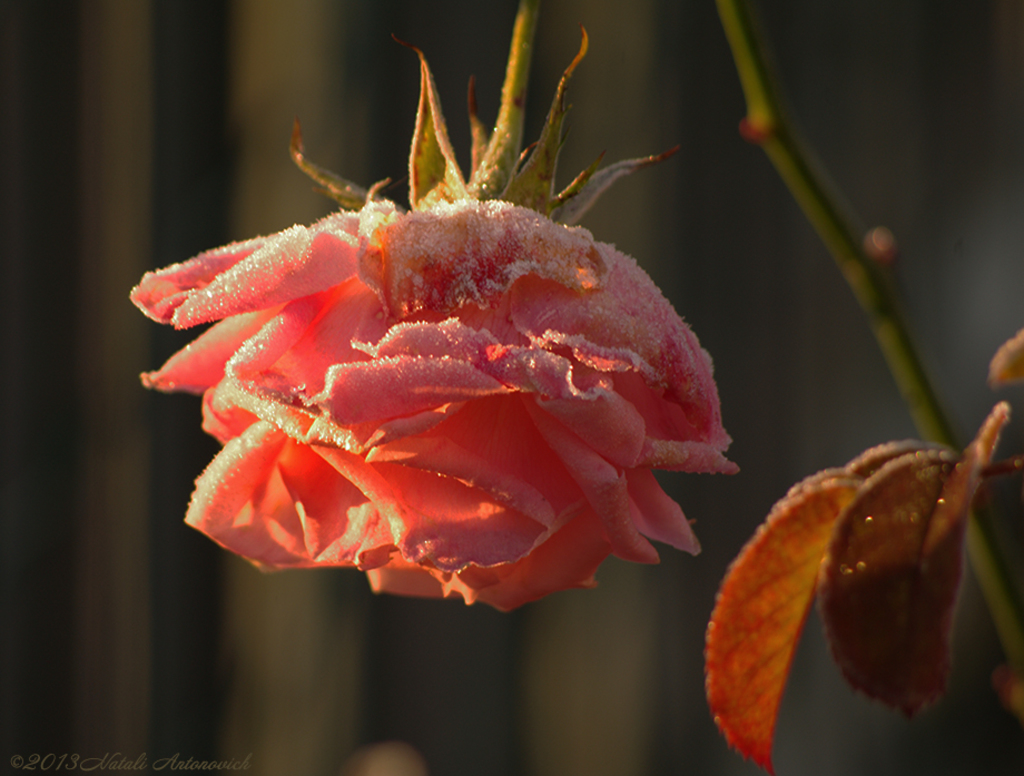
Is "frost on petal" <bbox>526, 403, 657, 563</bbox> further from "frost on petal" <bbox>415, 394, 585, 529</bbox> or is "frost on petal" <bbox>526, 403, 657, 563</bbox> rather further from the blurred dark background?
the blurred dark background

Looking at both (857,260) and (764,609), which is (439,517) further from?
(857,260)

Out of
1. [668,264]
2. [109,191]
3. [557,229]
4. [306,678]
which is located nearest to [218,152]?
[109,191]

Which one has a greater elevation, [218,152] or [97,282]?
[218,152]

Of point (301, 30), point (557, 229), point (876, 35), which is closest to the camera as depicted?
point (557, 229)

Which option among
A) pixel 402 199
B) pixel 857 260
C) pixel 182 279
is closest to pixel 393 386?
pixel 182 279

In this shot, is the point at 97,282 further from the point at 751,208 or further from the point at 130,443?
the point at 751,208

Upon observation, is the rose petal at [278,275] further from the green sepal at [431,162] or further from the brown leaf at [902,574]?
the brown leaf at [902,574]
